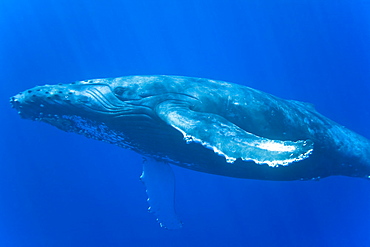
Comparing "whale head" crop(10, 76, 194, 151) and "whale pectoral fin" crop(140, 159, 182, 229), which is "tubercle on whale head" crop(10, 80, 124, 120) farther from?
"whale pectoral fin" crop(140, 159, 182, 229)

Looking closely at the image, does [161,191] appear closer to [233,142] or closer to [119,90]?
[119,90]

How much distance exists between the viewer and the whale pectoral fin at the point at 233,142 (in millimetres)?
3809

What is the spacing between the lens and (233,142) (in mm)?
4145

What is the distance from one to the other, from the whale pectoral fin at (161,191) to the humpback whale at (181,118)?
531mm

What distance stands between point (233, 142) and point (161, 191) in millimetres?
4202

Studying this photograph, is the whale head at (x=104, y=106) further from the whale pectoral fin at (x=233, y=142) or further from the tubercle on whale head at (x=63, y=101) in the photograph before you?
the whale pectoral fin at (x=233, y=142)

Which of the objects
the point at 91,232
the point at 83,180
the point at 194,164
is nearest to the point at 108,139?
the point at 194,164

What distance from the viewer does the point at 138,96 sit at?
588 cm

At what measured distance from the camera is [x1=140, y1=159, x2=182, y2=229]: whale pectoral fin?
7762 mm

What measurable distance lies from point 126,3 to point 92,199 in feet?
100

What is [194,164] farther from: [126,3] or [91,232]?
[126,3]

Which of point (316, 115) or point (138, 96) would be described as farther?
point (316, 115)

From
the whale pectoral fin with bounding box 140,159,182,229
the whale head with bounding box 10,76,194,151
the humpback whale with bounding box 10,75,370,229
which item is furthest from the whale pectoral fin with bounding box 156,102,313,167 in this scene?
the whale pectoral fin with bounding box 140,159,182,229

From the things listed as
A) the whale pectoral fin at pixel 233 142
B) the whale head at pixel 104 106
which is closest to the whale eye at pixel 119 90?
the whale head at pixel 104 106
